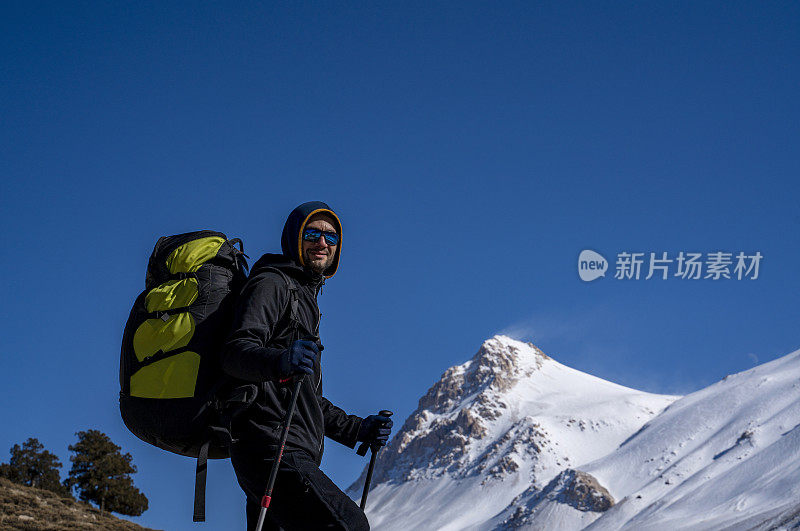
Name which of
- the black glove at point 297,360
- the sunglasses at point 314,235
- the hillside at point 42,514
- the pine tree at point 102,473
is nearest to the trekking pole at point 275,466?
the black glove at point 297,360

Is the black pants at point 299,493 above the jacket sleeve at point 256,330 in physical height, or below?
below

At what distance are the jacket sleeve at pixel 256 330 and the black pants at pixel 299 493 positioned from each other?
1.82 feet

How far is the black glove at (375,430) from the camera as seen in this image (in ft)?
19.2

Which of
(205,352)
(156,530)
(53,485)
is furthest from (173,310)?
(53,485)

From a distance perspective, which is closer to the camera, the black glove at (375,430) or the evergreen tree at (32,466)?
the black glove at (375,430)

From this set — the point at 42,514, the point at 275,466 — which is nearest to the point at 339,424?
the point at 275,466

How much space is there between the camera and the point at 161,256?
5.38 meters

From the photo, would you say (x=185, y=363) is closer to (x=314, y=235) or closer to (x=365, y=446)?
(x=314, y=235)

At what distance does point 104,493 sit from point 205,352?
3847cm

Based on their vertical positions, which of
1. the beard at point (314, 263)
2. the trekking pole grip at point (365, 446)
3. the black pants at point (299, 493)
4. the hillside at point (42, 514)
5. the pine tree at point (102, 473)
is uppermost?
the pine tree at point (102, 473)

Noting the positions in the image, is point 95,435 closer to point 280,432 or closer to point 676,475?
point 280,432

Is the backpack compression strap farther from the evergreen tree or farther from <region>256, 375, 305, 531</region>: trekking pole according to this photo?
the evergreen tree

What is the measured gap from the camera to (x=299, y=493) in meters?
4.77

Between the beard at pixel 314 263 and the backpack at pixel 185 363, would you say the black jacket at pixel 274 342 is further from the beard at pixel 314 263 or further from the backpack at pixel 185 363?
the backpack at pixel 185 363
